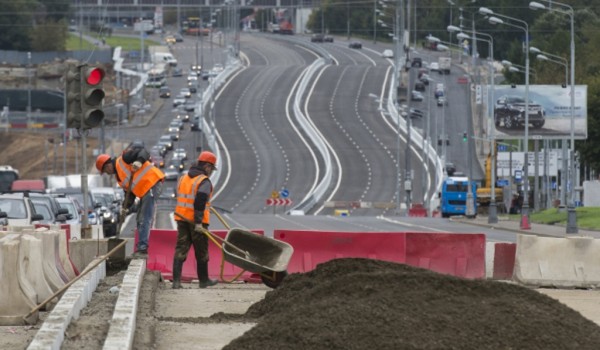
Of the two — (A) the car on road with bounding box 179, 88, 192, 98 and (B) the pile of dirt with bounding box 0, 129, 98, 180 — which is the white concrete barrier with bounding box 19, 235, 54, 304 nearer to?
(B) the pile of dirt with bounding box 0, 129, 98, 180

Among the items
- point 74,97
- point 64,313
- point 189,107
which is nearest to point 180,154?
point 189,107

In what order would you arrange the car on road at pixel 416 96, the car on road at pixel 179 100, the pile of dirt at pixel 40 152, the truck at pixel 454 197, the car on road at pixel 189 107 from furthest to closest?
the car on road at pixel 179 100 → the car on road at pixel 189 107 → the car on road at pixel 416 96 → the pile of dirt at pixel 40 152 → the truck at pixel 454 197

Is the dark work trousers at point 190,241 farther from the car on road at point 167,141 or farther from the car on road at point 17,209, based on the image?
the car on road at point 167,141

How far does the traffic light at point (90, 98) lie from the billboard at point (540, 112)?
52269 millimetres

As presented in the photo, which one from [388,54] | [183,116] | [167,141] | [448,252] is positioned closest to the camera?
[448,252]

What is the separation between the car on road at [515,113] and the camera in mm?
75188

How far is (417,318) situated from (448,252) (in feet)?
37.9

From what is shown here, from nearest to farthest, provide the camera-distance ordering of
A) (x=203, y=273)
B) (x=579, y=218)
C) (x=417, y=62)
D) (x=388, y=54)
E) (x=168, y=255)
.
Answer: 1. (x=203, y=273)
2. (x=168, y=255)
3. (x=579, y=218)
4. (x=417, y=62)
5. (x=388, y=54)

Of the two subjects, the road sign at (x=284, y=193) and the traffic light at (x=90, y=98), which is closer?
the traffic light at (x=90, y=98)

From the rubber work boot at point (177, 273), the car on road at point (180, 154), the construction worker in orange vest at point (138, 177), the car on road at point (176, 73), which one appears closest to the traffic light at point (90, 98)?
the construction worker in orange vest at point (138, 177)

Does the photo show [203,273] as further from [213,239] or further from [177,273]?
[213,239]

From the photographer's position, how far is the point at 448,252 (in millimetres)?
24672

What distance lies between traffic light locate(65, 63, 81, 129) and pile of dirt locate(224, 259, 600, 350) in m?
8.53

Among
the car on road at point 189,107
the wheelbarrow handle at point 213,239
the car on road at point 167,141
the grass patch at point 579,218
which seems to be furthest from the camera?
the car on road at point 189,107
